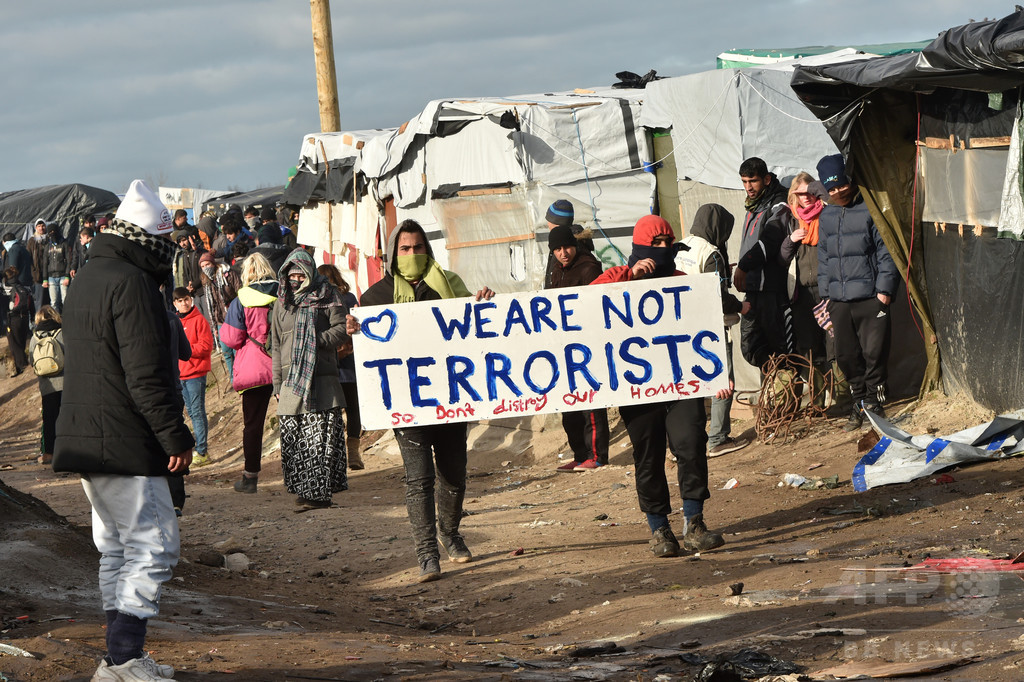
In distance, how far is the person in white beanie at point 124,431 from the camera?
15.9ft

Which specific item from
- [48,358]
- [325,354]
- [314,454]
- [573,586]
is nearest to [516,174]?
[325,354]

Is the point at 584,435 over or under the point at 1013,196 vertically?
under

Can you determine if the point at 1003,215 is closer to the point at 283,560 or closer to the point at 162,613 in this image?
the point at 283,560

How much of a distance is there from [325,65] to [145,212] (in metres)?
16.1

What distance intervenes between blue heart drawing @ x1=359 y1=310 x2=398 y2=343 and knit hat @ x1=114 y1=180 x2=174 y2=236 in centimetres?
240

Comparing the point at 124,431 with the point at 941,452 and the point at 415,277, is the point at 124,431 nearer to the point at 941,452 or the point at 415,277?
the point at 415,277

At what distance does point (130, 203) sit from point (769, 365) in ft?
23.9

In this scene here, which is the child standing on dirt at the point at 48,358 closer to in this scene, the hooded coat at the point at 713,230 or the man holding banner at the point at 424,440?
the man holding banner at the point at 424,440

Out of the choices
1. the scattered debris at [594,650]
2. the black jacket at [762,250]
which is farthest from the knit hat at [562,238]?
the scattered debris at [594,650]

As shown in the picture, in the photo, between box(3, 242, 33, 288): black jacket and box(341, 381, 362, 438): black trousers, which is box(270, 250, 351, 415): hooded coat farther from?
box(3, 242, 33, 288): black jacket

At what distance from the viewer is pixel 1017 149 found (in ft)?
28.4

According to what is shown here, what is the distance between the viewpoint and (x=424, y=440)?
7.45 metres

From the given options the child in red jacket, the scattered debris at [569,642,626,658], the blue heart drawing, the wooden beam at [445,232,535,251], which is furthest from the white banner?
the wooden beam at [445,232,535,251]

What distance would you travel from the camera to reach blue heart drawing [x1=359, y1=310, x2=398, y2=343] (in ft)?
24.6
